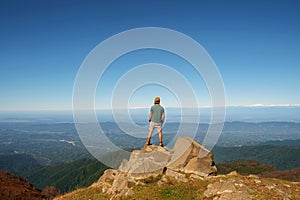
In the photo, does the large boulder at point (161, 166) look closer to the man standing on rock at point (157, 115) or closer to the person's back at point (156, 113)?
the man standing on rock at point (157, 115)

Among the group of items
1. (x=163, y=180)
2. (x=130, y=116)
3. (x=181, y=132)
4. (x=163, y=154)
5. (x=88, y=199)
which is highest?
(x=130, y=116)

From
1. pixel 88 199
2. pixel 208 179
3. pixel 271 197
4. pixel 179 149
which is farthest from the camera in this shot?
pixel 179 149

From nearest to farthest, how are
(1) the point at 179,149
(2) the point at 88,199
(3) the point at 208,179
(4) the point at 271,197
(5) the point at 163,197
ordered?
(4) the point at 271,197 < (5) the point at 163,197 < (2) the point at 88,199 < (3) the point at 208,179 < (1) the point at 179,149

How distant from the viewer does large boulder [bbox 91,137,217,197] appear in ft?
65.9

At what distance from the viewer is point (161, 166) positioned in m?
21.9

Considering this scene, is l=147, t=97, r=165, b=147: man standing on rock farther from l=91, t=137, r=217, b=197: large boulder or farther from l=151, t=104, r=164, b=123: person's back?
l=91, t=137, r=217, b=197: large boulder

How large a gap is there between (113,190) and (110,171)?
656cm

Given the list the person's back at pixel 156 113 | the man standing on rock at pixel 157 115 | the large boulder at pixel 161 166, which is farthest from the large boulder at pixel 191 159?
the person's back at pixel 156 113

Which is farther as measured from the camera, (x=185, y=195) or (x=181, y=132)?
(x=181, y=132)

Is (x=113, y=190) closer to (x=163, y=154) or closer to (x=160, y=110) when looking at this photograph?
(x=163, y=154)

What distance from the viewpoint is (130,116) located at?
70.4 feet

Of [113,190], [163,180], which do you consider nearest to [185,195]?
[163,180]

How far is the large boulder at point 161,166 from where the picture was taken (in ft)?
65.9

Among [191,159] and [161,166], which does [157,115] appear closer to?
[161,166]
